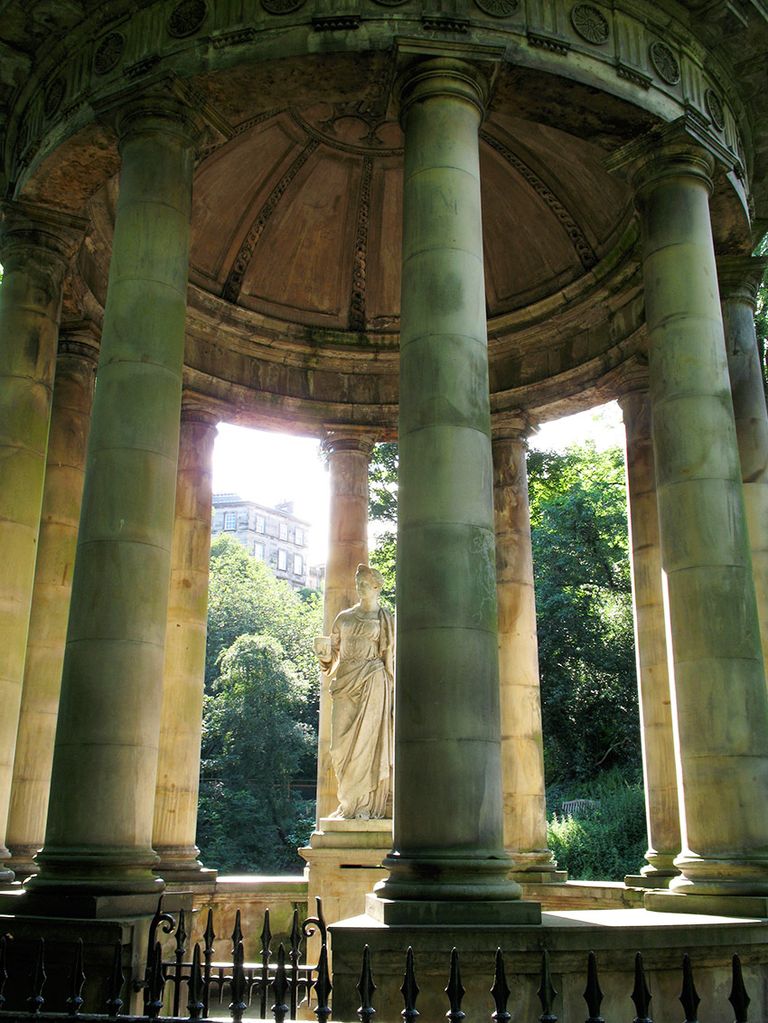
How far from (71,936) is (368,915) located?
14.5 feet

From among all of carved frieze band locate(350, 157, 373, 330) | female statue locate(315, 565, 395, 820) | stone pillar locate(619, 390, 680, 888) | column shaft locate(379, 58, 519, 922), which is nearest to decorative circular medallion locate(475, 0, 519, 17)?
column shaft locate(379, 58, 519, 922)

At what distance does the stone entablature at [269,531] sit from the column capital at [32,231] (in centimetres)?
13896

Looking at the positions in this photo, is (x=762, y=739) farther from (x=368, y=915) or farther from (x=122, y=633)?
(x=122, y=633)

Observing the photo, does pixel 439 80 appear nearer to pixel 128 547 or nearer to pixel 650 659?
pixel 128 547

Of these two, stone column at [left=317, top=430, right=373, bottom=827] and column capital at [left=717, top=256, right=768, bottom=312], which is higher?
column capital at [left=717, top=256, right=768, bottom=312]

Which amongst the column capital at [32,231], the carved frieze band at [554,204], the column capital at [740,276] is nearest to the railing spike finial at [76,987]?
the column capital at [32,231]

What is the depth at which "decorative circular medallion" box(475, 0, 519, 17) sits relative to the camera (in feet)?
63.9

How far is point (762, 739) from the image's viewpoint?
17656 mm

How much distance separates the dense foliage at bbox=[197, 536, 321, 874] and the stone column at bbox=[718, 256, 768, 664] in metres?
53.3

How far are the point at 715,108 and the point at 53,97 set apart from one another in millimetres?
15219

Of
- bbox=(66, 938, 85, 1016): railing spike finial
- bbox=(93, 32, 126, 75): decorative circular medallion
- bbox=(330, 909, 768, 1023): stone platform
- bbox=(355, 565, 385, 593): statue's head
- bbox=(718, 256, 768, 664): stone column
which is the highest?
bbox=(93, 32, 126, 75): decorative circular medallion

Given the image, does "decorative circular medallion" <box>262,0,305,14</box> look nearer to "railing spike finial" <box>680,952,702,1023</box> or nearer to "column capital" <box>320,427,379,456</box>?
"column capital" <box>320,427,379,456</box>

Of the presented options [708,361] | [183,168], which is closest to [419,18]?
[183,168]

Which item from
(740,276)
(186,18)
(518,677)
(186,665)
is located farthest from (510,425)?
(186,18)
